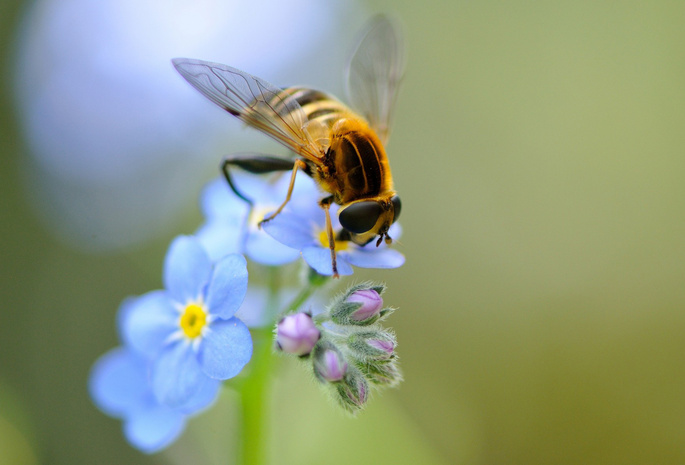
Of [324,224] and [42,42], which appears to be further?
[42,42]

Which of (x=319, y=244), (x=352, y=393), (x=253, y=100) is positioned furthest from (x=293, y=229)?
(x=352, y=393)

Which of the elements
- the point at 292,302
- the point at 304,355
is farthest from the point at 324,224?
the point at 304,355

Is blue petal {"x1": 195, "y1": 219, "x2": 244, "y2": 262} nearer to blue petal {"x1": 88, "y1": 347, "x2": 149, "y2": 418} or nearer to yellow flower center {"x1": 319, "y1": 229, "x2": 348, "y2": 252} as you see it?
yellow flower center {"x1": 319, "y1": 229, "x2": 348, "y2": 252}

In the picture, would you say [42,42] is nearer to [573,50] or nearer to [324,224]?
[573,50]

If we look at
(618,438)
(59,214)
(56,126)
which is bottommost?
(618,438)

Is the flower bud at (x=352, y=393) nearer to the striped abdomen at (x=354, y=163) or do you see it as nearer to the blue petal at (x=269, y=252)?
the blue petal at (x=269, y=252)

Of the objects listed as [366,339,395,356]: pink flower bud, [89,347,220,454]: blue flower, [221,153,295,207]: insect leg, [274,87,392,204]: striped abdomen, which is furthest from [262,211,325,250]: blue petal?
[89,347,220,454]: blue flower
